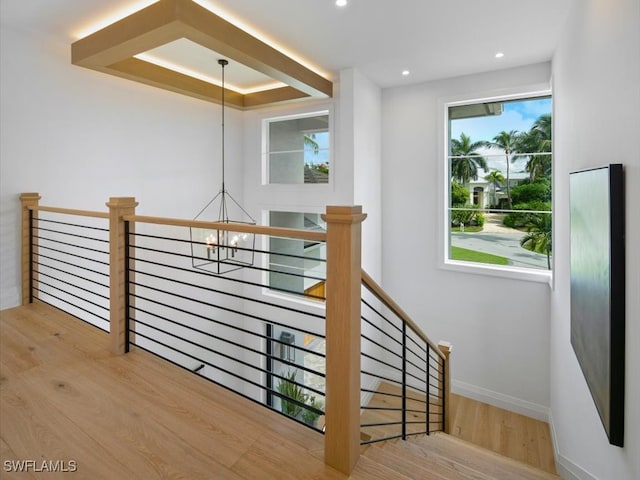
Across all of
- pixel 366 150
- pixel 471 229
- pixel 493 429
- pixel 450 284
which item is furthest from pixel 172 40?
pixel 493 429

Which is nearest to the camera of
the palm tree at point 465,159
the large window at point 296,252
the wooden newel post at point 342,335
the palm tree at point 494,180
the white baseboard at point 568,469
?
the wooden newel post at point 342,335

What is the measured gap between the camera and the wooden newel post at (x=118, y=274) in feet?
7.69

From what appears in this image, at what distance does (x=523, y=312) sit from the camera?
4.42 m

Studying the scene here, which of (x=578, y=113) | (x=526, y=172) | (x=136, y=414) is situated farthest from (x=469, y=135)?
(x=136, y=414)

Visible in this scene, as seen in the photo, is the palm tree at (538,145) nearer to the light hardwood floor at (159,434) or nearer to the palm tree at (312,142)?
the palm tree at (312,142)

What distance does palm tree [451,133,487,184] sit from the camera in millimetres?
4730

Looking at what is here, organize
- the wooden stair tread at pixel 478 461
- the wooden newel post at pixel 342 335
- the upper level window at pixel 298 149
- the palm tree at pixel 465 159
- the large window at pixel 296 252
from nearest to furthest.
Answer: the wooden newel post at pixel 342 335 < the wooden stair tread at pixel 478 461 < the palm tree at pixel 465 159 < the upper level window at pixel 298 149 < the large window at pixel 296 252

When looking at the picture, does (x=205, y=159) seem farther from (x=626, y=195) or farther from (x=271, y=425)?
(x=626, y=195)

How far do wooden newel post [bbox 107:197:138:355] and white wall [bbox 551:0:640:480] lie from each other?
106 inches

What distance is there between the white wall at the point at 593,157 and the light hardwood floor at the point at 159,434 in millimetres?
576

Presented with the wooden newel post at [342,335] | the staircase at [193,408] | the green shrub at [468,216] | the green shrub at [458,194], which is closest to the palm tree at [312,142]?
the green shrub at [458,194]

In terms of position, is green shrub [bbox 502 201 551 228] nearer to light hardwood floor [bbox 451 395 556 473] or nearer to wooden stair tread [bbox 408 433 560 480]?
light hardwood floor [bbox 451 395 556 473]

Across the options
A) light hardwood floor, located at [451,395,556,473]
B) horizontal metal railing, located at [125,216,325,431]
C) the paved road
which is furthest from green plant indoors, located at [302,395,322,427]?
the paved road

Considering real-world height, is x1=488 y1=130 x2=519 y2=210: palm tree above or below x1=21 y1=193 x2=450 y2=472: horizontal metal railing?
above
